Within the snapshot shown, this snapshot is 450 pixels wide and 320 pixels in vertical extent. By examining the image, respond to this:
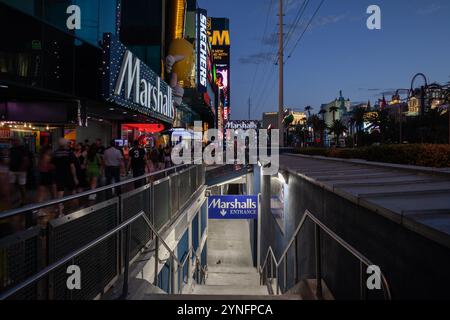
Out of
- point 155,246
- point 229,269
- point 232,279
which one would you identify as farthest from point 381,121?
point 155,246

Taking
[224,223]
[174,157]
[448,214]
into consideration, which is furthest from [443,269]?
[224,223]

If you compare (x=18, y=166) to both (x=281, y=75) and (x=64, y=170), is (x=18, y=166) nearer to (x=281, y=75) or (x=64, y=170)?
(x=64, y=170)

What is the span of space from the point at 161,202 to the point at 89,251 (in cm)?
433

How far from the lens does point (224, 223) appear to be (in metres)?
40.0

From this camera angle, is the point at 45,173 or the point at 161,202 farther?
the point at 45,173

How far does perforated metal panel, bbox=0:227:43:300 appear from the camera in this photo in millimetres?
3146

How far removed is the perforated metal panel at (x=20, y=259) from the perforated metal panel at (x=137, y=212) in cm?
221

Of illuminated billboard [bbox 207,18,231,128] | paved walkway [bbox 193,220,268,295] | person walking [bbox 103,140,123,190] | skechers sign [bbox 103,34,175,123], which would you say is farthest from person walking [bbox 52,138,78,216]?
illuminated billboard [bbox 207,18,231,128]

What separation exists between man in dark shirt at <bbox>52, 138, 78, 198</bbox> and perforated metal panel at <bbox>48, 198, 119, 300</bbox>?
15.3ft

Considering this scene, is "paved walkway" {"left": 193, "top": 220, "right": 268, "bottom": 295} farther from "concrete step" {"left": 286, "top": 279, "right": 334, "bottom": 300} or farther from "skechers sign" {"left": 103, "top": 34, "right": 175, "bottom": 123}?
"concrete step" {"left": 286, "top": 279, "right": 334, "bottom": 300}

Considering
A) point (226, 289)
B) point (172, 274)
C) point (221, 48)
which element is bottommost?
point (226, 289)

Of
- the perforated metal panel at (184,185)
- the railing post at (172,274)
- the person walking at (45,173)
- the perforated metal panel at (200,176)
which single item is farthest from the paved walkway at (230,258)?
the person walking at (45,173)

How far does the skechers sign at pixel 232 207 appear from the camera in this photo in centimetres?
1916

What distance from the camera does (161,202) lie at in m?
8.85
